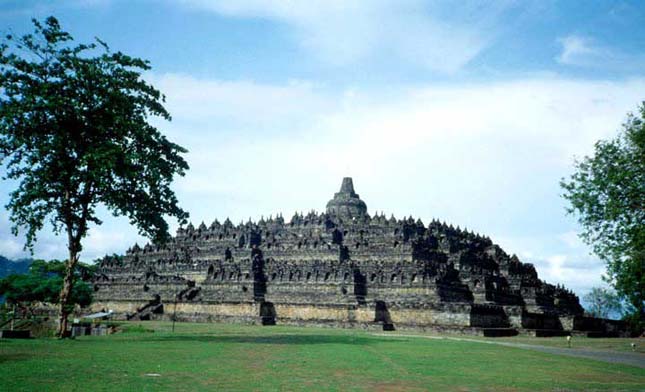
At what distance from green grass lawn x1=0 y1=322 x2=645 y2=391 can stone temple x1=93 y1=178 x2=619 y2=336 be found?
2460cm

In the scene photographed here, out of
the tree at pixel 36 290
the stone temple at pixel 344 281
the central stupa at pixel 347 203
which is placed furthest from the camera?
the central stupa at pixel 347 203

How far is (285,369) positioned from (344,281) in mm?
43230

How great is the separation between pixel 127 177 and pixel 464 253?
5075cm

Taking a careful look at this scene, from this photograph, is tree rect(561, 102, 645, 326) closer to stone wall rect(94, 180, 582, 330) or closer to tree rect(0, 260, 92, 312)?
stone wall rect(94, 180, 582, 330)

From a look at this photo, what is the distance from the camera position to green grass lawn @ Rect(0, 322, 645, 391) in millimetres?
15594

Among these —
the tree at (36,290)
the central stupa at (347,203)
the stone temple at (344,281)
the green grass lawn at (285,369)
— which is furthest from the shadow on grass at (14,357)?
the central stupa at (347,203)

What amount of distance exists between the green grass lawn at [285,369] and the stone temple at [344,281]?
24.6 metres

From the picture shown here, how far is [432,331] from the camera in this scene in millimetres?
49156

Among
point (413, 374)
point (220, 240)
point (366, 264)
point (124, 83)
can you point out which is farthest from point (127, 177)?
point (220, 240)

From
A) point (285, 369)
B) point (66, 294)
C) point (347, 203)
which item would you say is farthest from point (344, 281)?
point (285, 369)

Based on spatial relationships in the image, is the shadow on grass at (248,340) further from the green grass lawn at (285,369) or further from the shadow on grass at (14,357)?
the shadow on grass at (14,357)

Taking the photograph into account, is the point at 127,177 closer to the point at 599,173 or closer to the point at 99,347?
the point at 99,347

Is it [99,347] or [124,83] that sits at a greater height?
[124,83]

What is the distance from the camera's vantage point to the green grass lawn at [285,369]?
1559cm
